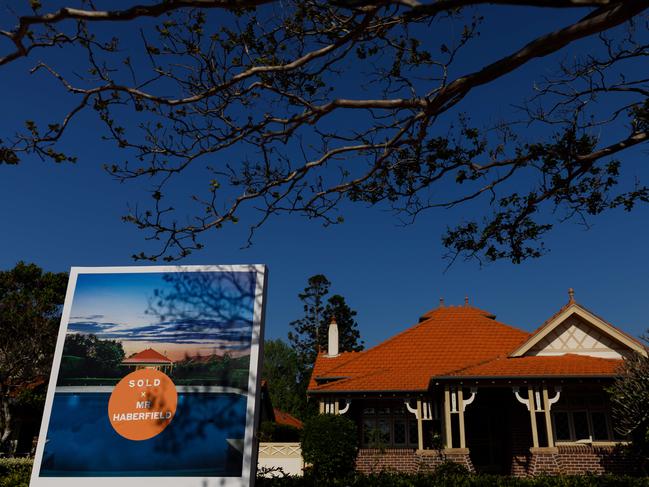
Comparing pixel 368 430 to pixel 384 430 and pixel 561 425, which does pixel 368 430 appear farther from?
pixel 561 425

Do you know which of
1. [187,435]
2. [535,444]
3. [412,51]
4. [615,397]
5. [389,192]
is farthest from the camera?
[535,444]

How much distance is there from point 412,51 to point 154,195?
15.7 feet

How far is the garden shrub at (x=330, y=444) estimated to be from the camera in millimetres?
17047

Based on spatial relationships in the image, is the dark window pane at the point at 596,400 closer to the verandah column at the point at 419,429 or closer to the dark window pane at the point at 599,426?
the dark window pane at the point at 599,426

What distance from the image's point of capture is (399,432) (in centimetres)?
2119

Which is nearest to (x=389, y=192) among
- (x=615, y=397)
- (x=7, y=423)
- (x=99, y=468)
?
(x=99, y=468)

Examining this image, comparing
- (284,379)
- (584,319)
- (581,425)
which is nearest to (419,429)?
(581,425)

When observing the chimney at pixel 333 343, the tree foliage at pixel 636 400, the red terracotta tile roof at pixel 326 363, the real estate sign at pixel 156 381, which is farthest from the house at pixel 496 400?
the real estate sign at pixel 156 381

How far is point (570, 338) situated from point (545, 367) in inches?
102

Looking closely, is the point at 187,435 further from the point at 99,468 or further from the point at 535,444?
the point at 535,444

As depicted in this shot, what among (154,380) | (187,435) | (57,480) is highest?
(154,380)

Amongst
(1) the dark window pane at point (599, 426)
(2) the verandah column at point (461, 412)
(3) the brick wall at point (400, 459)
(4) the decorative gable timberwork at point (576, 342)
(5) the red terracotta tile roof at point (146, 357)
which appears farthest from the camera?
(4) the decorative gable timberwork at point (576, 342)

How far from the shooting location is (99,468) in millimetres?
7227

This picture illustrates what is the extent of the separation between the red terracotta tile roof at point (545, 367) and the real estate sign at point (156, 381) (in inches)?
495
